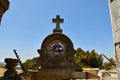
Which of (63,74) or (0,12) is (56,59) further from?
(0,12)

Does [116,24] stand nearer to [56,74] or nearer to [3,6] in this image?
[3,6]

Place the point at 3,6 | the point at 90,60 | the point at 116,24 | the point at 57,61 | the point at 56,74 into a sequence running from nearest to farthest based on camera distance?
the point at 116,24
the point at 3,6
the point at 56,74
the point at 57,61
the point at 90,60

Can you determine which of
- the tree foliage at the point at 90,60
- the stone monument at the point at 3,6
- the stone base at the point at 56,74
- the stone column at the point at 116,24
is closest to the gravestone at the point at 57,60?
the stone base at the point at 56,74

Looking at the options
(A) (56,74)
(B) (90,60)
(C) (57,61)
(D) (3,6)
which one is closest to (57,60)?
(C) (57,61)

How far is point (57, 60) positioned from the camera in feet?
49.1

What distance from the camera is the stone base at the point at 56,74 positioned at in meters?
13.9

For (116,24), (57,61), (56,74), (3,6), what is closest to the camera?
(116,24)

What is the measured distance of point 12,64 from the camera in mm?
4969

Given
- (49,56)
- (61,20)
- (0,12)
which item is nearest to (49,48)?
(49,56)

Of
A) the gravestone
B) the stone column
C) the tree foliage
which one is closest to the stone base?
the gravestone

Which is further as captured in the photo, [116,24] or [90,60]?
[90,60]

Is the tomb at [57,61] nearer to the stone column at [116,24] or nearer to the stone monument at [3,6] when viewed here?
the stone monument at [3,6]

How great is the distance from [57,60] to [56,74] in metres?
1.43

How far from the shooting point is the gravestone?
45.9ft
